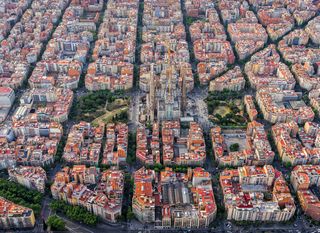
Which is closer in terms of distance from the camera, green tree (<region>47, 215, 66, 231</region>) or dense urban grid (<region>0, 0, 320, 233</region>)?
green tree (<region>47, 215, 66, 231</region>)

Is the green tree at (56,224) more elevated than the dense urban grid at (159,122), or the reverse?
the dense urban grid at (159,122)

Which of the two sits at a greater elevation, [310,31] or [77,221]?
[310,31]

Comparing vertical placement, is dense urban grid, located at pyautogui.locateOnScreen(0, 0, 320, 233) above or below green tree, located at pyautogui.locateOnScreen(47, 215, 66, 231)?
above

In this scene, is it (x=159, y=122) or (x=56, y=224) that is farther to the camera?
(x=159, y=122)

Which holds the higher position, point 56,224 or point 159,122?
point 159,122

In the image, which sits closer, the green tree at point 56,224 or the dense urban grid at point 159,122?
the green tree at point 56,224

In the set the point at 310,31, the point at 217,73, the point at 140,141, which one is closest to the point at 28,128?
the point at 140,141

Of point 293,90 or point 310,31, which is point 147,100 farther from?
point 310,31

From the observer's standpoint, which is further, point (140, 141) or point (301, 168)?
point (140, 141)
